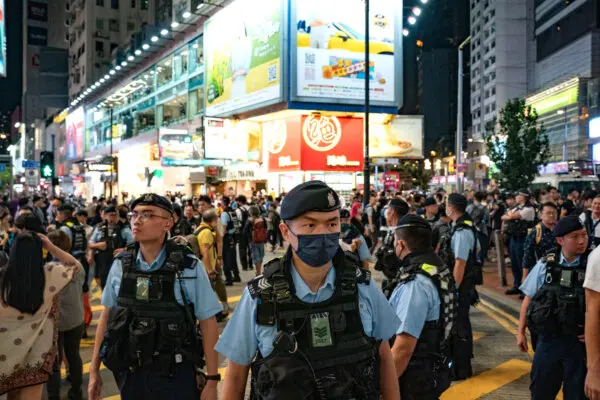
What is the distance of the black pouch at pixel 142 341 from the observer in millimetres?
3393

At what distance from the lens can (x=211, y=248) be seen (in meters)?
8.75

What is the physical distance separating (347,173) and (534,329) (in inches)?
1002

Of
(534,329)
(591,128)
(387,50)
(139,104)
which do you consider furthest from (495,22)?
(534,329)

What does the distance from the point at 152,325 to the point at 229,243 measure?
30.5 feet

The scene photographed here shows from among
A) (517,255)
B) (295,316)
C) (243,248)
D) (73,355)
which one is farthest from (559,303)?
(243,248)

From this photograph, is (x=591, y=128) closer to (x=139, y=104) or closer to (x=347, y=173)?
(x=347, y=173)

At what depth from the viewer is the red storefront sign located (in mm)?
27422

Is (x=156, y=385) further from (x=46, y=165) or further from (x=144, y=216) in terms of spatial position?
(x=46, y=165)

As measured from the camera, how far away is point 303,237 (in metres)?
2.41

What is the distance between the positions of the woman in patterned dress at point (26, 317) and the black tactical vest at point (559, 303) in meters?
3.42

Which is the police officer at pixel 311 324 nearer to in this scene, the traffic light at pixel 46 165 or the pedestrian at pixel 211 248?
the pedestrian at pixel 211 248

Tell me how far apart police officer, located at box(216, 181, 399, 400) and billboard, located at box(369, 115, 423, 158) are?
1053 inches

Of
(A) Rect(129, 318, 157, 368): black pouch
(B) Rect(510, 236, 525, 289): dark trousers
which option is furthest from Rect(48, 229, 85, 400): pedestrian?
(B) Rect(510, 236, 525, 289): dark trousers

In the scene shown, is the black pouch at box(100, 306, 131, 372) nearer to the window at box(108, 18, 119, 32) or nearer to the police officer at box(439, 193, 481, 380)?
the police officer at box(439, 193, 481, 380)
